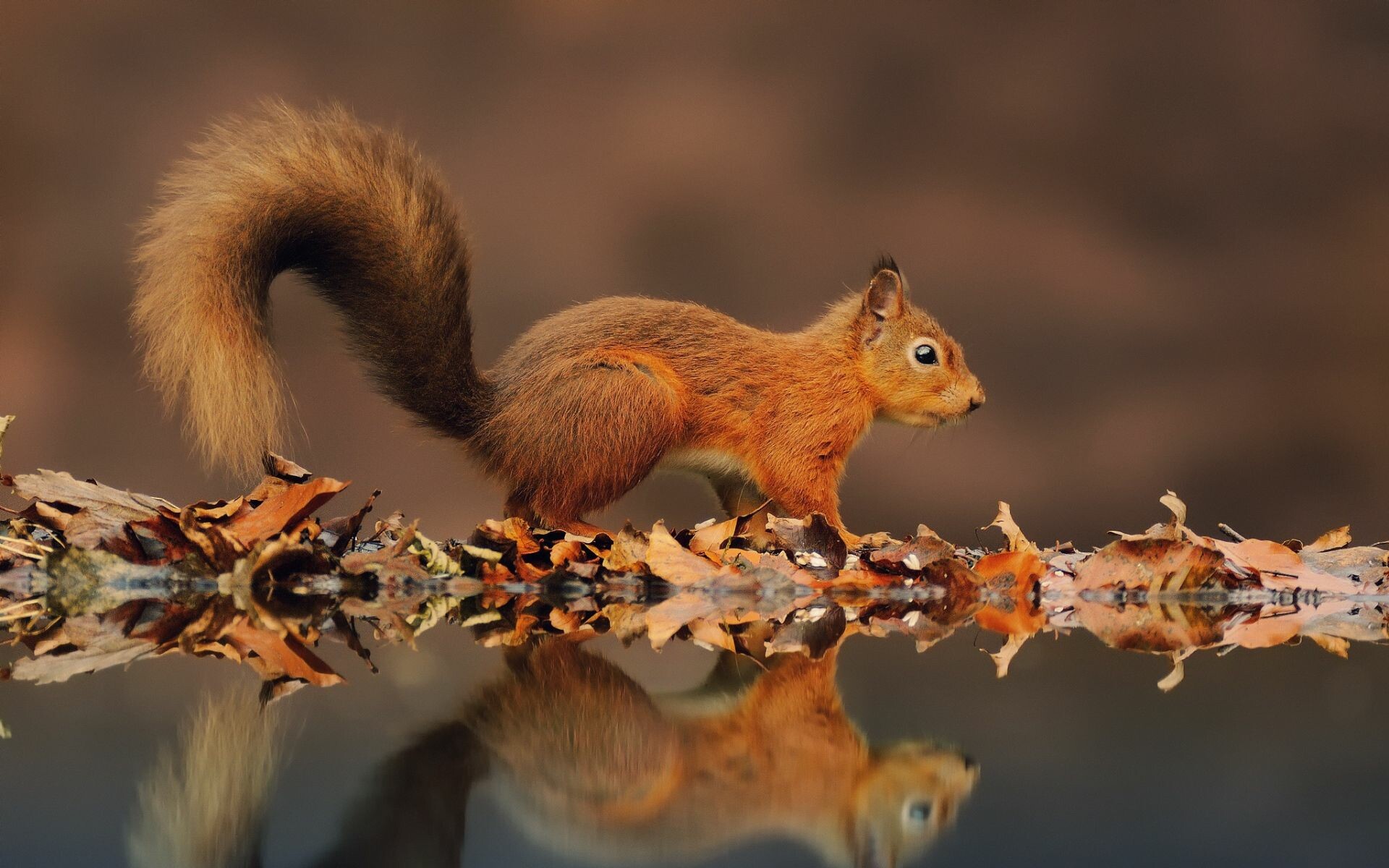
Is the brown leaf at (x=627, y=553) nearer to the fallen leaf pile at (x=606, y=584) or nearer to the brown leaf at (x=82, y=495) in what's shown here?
the fallen leaf pile at (x=606, y=584)

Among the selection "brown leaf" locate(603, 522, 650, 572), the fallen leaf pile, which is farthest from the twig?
"brown leaf" locate(603, 522, 650, 572)

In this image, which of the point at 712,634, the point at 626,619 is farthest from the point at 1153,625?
the point at 626,619

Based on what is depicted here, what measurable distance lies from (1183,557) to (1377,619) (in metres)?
0.30

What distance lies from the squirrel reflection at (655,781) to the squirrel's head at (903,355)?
1541 millimetres

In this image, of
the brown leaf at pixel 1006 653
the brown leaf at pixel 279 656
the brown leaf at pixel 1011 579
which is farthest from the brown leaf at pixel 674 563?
the brown leaf at pixel 279 656

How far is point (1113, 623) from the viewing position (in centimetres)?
165

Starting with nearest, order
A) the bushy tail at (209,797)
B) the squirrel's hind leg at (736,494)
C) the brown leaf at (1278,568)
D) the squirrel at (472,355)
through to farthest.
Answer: the bushy tail at (209,797) → the squirrel at (472,355) → the brown leaf at (1278,568) → the squirrel's hind leg at (736,494)

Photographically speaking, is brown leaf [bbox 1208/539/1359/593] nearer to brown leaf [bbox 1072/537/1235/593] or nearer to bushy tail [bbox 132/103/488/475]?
brown leaf [bbox 1072/537/1235/593]

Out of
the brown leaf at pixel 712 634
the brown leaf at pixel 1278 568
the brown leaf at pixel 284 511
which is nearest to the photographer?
the brown leaf at pixel 712 634

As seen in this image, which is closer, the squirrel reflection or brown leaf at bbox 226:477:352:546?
the squirrel reflection

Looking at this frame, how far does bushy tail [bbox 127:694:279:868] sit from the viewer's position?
66cm

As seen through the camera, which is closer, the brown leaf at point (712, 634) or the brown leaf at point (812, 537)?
the brown leaf at point (712, 634)

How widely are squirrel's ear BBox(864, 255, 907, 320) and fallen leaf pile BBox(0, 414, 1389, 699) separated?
1.94 feet

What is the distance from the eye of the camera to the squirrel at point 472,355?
1969 mm
